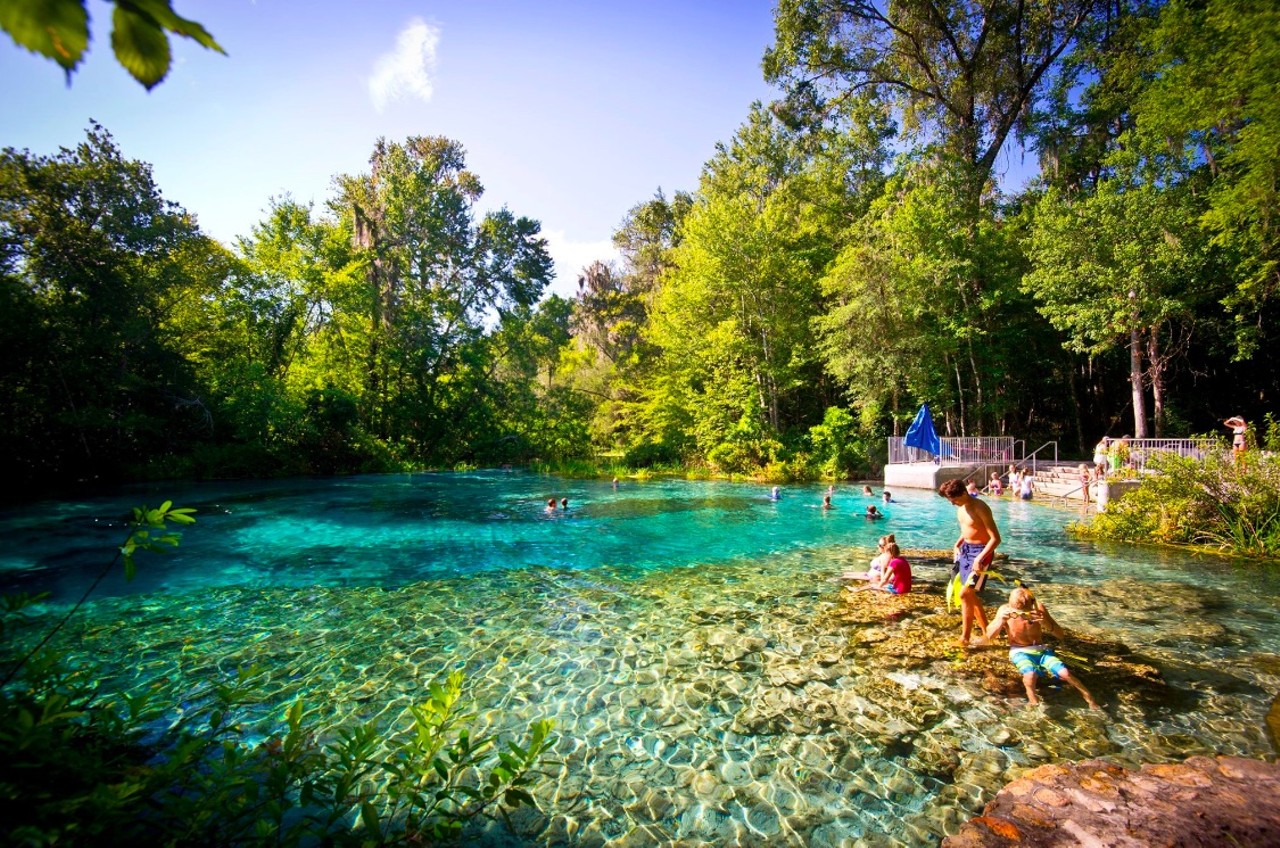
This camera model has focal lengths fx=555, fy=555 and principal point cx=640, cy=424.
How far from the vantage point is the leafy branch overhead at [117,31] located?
2.64 ft

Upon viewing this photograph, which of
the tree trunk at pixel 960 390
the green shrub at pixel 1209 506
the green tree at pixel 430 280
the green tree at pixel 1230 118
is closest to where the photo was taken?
the green shrub at pixel 1209 506

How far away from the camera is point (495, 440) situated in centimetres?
3881

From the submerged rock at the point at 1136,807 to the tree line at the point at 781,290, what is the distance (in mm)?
21390

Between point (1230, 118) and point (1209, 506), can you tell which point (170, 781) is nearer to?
point (1209, 506)

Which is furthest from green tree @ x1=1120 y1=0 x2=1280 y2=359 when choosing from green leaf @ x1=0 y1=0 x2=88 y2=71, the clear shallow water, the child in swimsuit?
green leaf @ x1=0 y1=0 x2=88 y2=71

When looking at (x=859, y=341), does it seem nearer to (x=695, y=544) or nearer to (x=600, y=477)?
(x=600, y=477)

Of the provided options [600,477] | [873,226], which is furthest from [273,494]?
[873,226]

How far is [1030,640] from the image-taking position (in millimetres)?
5891

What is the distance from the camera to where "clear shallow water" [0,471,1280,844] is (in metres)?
4.26

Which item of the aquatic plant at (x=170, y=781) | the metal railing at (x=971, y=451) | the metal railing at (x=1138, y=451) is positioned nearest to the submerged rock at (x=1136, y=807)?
the aquatic plant at (x=170, y=781)

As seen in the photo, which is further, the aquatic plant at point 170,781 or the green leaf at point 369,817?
the green leaf at point 369,817

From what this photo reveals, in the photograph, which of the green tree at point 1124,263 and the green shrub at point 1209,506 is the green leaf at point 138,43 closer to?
the green shrub at point 1209,506

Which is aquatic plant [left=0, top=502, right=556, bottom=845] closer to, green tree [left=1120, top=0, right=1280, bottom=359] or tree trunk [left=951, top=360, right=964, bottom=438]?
green tree [left=1120, top=0, right=1280, bottom=359]

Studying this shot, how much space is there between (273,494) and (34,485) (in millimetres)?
9955
